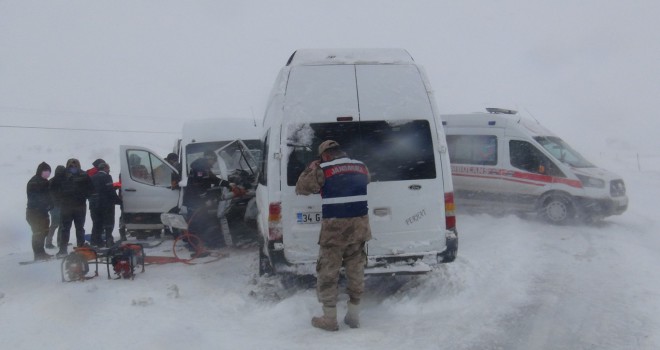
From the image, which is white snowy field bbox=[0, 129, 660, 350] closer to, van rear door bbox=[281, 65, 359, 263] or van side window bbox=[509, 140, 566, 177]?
van rear door bbox=[281, 65, 359, 263]

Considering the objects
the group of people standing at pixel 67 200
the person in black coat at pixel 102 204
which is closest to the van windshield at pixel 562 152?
the person in black coat at pixel 102 204

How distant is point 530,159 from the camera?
10484 mm

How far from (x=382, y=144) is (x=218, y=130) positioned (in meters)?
5.57

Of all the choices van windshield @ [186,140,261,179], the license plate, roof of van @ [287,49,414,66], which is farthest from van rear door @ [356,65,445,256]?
van windshield @ [186,140,261,179]

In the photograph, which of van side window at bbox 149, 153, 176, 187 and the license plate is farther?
van side window at bbox 149, 153, 176, 187

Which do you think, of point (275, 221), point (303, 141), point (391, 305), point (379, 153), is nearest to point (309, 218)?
point (275, 221)

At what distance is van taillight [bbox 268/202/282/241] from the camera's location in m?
5.30

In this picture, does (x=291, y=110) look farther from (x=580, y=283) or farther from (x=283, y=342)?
(x=580, y=283)

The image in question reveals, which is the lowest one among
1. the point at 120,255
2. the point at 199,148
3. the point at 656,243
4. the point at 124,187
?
the point at 656,243

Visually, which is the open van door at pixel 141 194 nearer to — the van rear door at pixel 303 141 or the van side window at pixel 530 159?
the van rear door at pixel 303 141

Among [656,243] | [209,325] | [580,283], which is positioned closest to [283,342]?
[209,325]

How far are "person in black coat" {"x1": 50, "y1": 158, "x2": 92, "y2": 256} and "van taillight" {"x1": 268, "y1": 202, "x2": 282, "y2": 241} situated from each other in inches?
195

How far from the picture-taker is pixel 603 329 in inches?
183

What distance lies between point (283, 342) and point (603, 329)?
292 cm
